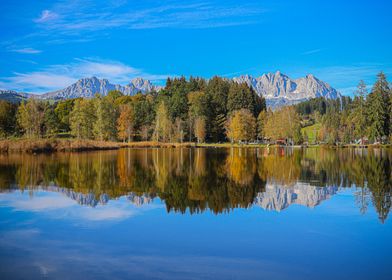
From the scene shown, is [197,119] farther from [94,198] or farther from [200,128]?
[94,198]

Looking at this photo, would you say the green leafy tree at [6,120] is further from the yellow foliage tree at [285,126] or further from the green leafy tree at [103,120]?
the yellow foliage tree at [285,126]

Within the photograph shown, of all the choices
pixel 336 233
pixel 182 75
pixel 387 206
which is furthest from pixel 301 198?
pixel 182 75

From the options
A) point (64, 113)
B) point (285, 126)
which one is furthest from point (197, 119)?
point (64, 113)

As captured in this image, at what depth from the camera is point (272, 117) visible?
396 ft

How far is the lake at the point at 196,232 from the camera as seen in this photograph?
27.9 feet

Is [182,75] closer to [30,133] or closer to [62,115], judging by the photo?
[62,115]

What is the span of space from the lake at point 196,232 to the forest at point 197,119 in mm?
78569

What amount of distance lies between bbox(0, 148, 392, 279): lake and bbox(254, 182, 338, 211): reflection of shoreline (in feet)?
0.19

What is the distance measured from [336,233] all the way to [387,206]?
5.10 m

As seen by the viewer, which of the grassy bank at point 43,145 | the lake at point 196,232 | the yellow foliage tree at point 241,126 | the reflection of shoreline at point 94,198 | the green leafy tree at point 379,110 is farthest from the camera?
the yellow foliage tree at point 241,126

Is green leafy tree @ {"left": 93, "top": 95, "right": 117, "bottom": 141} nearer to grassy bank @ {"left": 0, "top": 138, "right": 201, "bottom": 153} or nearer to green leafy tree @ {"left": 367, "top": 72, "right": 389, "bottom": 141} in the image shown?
grassy bank @ {"left": 0, "top": 138, "right": 201, "bottom": 153}

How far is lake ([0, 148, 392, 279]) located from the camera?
27.9 ft

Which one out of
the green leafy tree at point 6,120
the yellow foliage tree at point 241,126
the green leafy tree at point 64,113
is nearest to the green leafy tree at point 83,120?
the green leafy tree at point 6,120

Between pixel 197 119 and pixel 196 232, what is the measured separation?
10225cm
